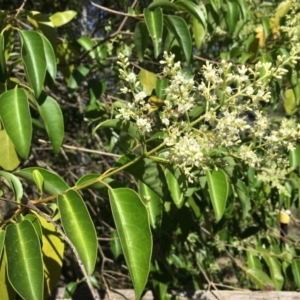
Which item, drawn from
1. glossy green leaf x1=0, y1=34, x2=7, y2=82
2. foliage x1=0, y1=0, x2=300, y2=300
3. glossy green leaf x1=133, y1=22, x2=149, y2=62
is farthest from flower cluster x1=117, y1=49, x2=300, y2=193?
glossy green leaf x1=133, y1=22, x2=149, y2=62

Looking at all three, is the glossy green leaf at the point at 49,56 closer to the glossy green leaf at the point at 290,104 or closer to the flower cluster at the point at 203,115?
the flower cluster at the point at 203,115

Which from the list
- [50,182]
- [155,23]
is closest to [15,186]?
[50,182]

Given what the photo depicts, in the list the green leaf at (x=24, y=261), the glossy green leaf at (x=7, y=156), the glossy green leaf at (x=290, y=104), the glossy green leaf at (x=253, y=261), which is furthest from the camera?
the glossy green leaf at (x=290, y=104)

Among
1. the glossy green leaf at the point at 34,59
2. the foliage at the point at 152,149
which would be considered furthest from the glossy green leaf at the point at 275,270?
the glossy green leaf at the point at 34,59

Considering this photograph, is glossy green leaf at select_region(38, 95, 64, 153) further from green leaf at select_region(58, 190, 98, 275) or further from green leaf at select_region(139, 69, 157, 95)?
green leaf at select_region(139, 69, 157, 95)

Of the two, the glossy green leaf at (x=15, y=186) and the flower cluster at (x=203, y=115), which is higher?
the flower cluster at (x=203, y=115)

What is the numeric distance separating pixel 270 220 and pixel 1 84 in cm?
148

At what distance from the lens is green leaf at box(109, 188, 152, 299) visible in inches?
30.2

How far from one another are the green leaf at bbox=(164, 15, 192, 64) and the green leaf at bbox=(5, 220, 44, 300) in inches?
28.4

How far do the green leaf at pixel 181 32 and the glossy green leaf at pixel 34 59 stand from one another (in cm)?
38

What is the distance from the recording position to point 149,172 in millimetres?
973

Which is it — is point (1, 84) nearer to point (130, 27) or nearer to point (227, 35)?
point (227, 35)

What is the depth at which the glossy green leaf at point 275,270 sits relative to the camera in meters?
1.59

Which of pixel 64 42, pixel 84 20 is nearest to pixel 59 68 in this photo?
pixel 64 42
